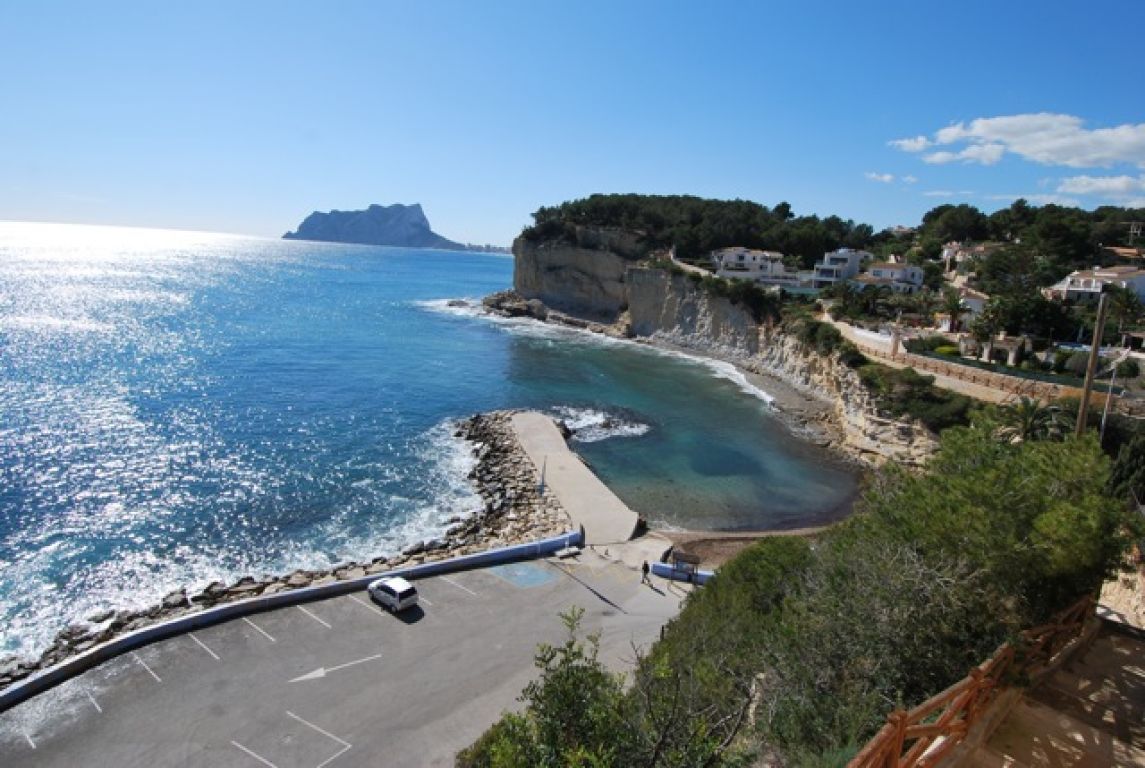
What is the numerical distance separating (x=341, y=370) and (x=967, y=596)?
55.4m

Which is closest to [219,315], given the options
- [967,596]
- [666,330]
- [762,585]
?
[666,330]

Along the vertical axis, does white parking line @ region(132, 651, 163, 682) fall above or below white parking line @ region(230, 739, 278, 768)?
below

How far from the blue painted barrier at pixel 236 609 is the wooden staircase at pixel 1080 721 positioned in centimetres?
1771

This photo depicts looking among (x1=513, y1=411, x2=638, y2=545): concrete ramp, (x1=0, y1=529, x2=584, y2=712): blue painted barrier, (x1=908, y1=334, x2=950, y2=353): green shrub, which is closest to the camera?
(x1=0, y1=529, x2=584, y2=712): blue painted barrier

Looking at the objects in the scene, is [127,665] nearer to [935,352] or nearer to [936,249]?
[935,352]

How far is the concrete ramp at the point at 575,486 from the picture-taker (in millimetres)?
28031

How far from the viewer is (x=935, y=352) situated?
42.9 m

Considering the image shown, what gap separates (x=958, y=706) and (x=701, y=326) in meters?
70.4

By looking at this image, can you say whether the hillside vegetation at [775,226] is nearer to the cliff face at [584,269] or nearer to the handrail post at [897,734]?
the cliff face at [584,269]

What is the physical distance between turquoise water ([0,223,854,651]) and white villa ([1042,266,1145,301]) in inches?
1089

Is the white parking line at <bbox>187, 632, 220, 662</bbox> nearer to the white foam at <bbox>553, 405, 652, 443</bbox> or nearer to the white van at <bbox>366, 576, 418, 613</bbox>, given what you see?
the white van at <bbox>366, 576, 418, 613</bbox>

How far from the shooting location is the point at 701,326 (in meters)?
75.3

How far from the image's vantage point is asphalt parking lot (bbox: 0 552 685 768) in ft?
47.5

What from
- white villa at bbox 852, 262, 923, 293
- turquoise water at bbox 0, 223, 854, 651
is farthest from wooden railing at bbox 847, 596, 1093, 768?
white villa at bbox 852, 262, 923, 293
